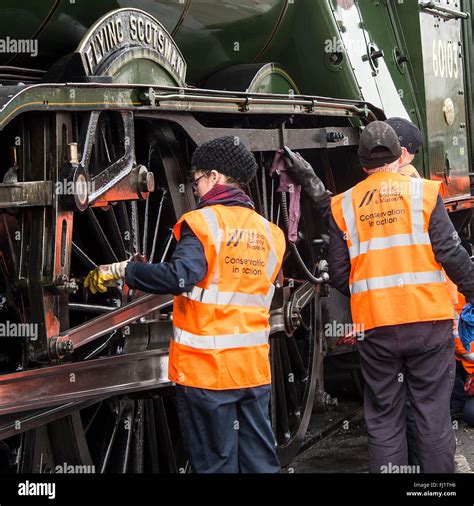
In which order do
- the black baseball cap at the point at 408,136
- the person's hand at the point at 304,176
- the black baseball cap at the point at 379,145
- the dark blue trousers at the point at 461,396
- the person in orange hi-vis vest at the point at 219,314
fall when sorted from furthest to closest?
the dark blue trousers at the point at 461,396
the black baseball cap at the point at 408,136
the person's hand at the point at 304,176
the black baseball cap at the point at 379,145
the person in orange hi-vis vest at the point at 219,314

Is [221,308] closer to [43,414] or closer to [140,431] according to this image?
[43,414]

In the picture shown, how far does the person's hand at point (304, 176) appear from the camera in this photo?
17.1 feet

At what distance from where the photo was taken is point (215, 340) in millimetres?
3777

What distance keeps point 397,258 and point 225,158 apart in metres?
0.94

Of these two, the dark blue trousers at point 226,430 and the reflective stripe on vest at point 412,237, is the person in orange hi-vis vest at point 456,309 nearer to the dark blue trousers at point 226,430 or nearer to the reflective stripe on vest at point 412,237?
the reflective stripe on vest at point 412,237

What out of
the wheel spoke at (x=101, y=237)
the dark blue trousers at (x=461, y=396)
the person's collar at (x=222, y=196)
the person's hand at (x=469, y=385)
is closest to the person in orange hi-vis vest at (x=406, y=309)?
the person's collar at (x=222, y=196)

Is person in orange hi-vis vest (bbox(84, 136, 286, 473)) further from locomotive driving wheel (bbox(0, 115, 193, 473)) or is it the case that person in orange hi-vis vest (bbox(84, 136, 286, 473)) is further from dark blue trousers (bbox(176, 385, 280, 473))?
locomotive driving wheel (bbox(0, 115, 193, 473))

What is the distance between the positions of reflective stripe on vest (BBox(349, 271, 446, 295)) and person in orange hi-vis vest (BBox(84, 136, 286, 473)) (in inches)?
26.0

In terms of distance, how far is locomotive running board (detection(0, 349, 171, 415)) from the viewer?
11.8ft

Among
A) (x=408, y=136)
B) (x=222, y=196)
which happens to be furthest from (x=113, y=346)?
(x=408, y=136)

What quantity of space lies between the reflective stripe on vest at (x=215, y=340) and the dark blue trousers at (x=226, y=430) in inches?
6.2

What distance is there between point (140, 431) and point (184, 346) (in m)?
1.00

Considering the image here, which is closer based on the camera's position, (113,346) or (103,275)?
(103,275)

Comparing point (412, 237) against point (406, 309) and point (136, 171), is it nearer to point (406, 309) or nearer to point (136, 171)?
point (406, 309)
